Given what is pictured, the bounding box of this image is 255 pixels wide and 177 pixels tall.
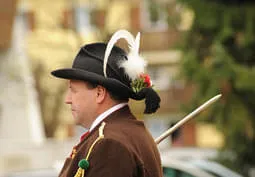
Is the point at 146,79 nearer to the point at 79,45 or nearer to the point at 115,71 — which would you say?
the point at 115,71

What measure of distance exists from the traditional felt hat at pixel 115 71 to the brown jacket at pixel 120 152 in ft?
0.35

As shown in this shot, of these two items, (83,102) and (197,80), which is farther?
(197,80)

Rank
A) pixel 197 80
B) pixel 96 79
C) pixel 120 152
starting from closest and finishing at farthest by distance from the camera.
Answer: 1. pixel 120 152
2. pixel 96 79
3. pixel 197 80

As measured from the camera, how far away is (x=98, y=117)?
444cm

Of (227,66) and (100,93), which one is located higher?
(100,93)

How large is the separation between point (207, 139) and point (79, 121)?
3469 cm

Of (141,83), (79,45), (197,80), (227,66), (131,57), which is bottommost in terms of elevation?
(79,45)

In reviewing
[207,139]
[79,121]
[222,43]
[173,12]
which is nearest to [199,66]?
[222,43]

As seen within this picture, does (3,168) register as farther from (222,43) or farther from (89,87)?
(89,87)

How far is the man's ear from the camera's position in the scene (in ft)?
14.5

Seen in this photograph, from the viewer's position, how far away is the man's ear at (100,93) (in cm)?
441

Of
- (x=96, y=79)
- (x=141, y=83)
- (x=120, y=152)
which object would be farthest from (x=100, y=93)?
(x=120, y=152)

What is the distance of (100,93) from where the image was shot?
442 centimetres

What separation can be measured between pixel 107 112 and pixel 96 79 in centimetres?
17
